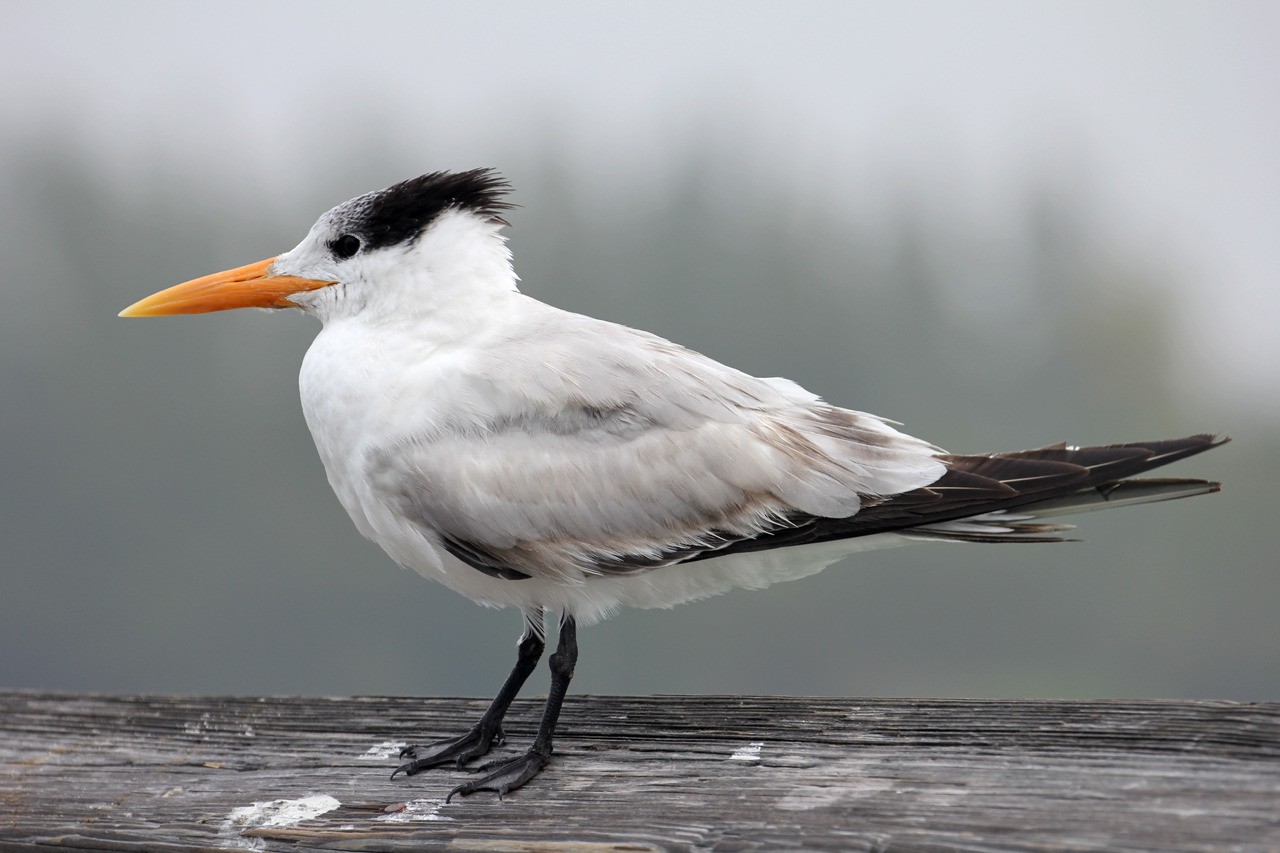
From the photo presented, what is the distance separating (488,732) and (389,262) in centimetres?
120

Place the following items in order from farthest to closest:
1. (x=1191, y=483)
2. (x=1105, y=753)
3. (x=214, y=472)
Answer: (x=214, y=472) < (x=1191, y=483) < (x=1105, y=753)

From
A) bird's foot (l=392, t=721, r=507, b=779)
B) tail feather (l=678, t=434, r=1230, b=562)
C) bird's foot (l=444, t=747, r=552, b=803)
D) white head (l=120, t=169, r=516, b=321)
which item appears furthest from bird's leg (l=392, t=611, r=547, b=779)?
white head (l=120, t=169, r=516, b=321)

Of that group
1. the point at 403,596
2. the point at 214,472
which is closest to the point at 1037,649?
the point at 403,596

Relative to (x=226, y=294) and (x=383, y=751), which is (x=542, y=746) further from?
(x=226, y=294)

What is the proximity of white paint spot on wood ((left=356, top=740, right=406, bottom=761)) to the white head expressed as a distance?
1053 mm

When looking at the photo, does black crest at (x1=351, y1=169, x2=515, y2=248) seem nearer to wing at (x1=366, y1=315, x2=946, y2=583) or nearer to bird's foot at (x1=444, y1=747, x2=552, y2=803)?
wing at (x1=366, y1=315, x2=946, y2=583)

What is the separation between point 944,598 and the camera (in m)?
10.5

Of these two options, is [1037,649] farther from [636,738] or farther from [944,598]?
[636,738]

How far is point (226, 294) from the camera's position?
303 cm

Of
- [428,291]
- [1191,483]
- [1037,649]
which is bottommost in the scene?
[1037,649]

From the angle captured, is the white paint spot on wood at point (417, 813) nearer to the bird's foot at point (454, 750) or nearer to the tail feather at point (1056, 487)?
the bird's foot at point (454, 750)

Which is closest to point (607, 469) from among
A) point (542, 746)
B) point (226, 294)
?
point (542, 746)

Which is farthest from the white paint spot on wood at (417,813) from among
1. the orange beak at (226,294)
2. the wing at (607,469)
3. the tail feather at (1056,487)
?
the orange beak at (226,294)

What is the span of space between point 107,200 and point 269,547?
11.9 feet
